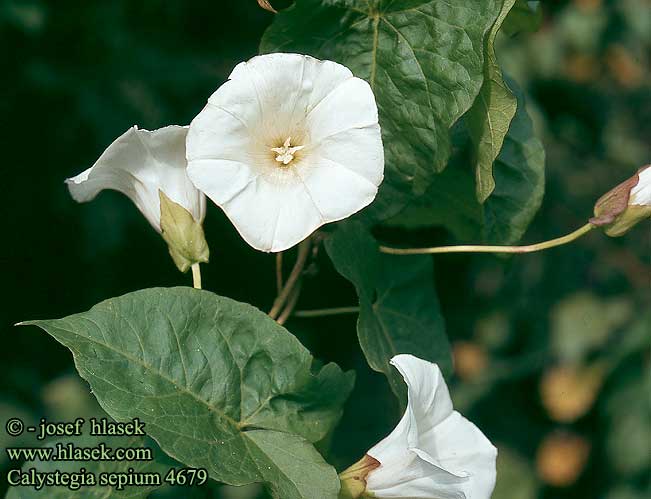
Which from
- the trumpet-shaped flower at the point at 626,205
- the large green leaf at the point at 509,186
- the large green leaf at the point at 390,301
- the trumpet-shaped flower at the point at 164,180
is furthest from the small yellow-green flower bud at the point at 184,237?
the trumpet-shaped flower at the point at 626,205

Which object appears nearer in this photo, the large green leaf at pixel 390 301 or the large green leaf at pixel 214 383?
the large green leaf at pixel 214 383

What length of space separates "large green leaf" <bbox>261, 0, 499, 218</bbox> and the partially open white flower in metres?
0.17

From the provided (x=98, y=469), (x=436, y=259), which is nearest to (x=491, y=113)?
(x=98, y=469)

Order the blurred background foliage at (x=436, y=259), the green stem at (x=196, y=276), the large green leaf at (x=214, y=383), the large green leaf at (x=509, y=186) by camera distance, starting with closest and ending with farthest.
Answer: the large green leaf at (x=214, y=383)
the green stem at (x=196, y=276)
the large green leaf at (x=509, y=186)
the blurred background foliage at (x=436, y=259)

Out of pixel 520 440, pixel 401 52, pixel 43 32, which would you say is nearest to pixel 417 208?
pixel 401 52

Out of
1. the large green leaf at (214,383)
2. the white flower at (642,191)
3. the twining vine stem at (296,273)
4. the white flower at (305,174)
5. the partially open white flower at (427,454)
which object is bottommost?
the partially open white flower at (427,454)

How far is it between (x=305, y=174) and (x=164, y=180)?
0.46 ft

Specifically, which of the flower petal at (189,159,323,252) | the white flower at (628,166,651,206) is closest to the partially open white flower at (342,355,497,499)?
the flower petal at (189,159,323,252)

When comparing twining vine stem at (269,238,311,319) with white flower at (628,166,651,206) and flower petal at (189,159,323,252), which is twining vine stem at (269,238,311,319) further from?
white flower at (628,166,651,206)

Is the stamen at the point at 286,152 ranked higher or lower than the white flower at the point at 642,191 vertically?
higher

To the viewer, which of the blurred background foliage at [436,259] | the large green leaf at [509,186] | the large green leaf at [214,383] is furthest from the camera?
the blurred background foliage at [436,259]

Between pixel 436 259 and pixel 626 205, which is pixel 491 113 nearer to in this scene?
pixel 626 205

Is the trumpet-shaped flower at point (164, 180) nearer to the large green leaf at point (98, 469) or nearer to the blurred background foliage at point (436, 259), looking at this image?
the large green leaf at point (98, 469)

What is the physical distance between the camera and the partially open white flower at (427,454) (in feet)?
2.29
